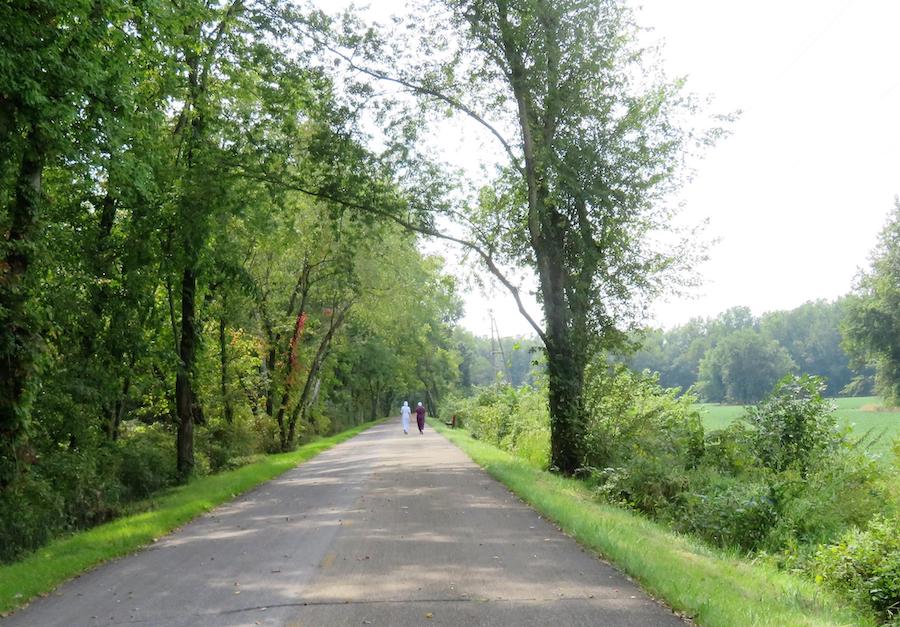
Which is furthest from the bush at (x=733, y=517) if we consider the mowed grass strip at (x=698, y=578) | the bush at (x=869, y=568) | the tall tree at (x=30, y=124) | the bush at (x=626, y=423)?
the tall tree at (x=30, y=124)

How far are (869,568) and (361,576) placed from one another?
18.7 feet

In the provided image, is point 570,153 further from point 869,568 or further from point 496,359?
point 496,359

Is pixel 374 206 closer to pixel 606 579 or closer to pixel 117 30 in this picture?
pixel 117 30

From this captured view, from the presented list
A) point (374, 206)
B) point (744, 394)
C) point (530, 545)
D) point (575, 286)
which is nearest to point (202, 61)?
point (374, 206)

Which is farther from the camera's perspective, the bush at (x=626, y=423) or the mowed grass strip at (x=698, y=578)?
the bush at (x=626, y=423)

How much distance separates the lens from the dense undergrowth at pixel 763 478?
938cm

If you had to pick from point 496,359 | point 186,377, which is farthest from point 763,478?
point 496,359

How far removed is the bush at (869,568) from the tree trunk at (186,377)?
1534 centimetres

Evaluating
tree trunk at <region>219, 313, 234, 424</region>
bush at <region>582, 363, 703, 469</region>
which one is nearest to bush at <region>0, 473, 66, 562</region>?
bush at <region>582, 363, 703, 469</region>

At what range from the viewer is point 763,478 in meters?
15.1

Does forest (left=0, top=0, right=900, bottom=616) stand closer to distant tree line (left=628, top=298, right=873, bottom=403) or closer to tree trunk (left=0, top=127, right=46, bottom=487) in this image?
tree trunk (left=0, top=127, right=46, bottom=487)

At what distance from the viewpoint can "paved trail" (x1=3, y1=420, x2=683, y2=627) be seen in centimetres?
652

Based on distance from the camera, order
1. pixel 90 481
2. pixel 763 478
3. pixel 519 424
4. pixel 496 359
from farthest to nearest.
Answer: pixel 496 359 → pixel 519 424 → pixel 763 478 → pixel 90 481

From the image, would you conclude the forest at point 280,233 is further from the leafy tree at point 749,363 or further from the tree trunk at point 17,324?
the leafy tree at point 749,363
